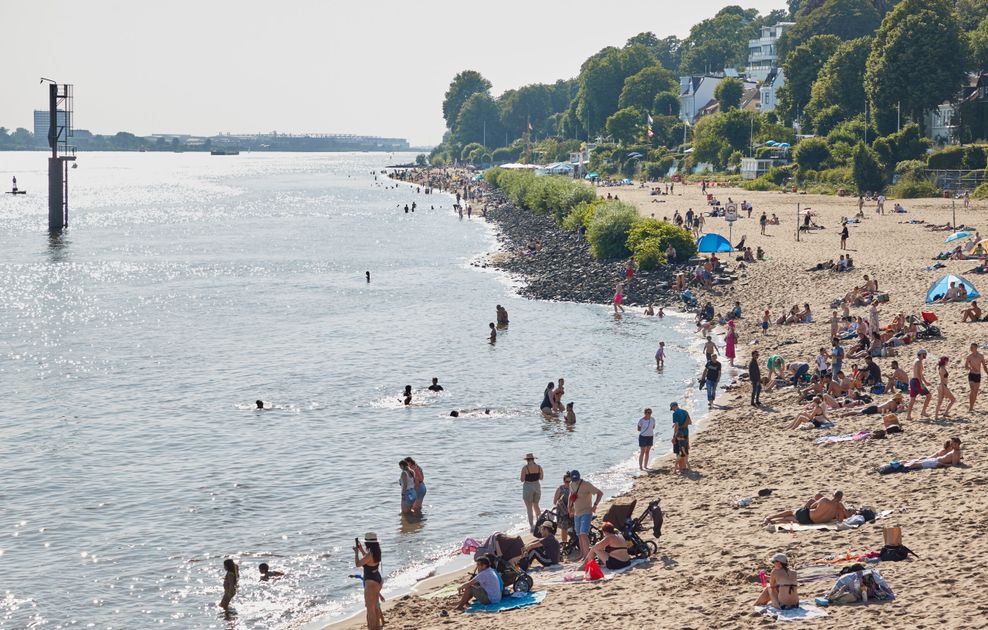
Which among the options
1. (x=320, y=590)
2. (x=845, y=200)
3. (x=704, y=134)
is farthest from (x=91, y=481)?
(x=704, y=134)

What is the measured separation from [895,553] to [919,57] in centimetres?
7449

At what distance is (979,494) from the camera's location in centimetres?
1728

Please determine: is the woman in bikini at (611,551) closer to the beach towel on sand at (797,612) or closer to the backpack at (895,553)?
the beach towel on sand at (797,612)

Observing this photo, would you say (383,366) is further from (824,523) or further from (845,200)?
(845,200)

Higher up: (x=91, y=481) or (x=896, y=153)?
(x=896, y=153)

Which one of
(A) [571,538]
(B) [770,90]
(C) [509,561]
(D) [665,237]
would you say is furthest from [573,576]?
(B) [770,90]

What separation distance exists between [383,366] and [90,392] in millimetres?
9466

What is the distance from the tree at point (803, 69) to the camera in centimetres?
11394

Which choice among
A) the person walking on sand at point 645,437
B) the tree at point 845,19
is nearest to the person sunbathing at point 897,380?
the person walking on sand at point 645,437

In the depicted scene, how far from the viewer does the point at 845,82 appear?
3967 inches

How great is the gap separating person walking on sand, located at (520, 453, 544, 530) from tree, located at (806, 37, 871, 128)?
8652 centimetres

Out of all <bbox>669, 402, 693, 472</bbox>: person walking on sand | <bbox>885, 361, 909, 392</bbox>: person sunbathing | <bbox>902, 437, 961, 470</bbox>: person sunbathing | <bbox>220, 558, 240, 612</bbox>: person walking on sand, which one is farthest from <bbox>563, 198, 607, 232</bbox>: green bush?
<bbox>220, 558, 240, 612</bbox>: person walking on sand

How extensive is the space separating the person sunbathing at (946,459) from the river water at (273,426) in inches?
239

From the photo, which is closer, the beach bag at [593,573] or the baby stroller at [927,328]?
the beach bag at [593,573]
